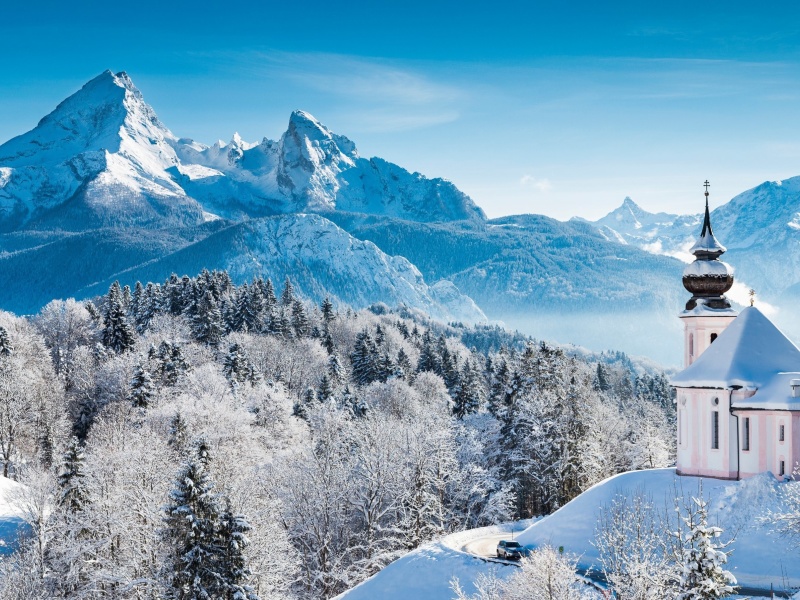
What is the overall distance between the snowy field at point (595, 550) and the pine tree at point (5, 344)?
59.0m

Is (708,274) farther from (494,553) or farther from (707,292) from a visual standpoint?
(494,553)

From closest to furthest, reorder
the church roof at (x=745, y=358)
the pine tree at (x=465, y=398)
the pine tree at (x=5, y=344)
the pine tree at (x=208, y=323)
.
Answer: the church roof at (x=745, y=358)
the pine tree at (x=5, y=344)
the pine tree at (x=465, y=398)
the pine tree at (x=208, y=323)

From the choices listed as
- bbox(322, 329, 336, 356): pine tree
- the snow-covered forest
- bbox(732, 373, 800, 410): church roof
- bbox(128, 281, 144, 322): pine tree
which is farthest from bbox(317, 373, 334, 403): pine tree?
bbox(732, 373, 800, 410): church roof

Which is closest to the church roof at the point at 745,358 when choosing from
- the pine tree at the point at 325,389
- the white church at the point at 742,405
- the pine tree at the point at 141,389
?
the white church at the point at 742,405

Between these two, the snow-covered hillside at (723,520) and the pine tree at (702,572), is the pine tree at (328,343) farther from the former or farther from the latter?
the pine tree at (702,572)

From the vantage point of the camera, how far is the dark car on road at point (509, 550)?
4088 cm

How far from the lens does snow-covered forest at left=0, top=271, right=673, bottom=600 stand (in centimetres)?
4234

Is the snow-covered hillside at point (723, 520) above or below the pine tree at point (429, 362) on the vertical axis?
below

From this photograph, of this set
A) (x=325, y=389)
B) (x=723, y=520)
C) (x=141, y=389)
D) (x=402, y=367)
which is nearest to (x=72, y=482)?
(x=141, y=389)

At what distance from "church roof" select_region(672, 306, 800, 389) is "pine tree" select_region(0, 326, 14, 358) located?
222 feet

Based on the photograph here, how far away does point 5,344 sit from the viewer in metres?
87.8

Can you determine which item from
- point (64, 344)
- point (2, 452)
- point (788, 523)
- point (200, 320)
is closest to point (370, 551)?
point (788, 523)

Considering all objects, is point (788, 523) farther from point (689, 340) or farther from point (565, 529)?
point (689, 340)

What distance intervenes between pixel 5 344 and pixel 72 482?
4407 centimetres
